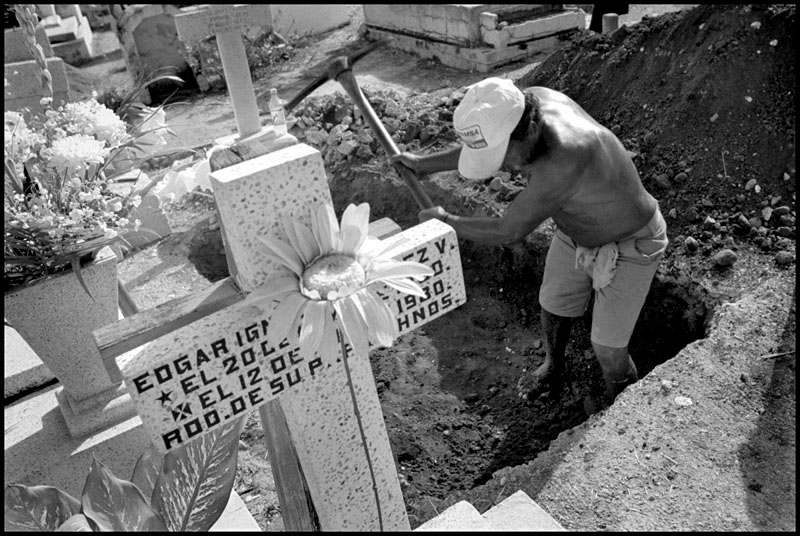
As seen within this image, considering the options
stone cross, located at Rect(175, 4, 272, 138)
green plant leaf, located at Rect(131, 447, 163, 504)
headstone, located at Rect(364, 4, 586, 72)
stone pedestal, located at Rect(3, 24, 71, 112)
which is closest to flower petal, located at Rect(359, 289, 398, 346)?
green plant leaf, located at Rect(131, 447, 163, 504)

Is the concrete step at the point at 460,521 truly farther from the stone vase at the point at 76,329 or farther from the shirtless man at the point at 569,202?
the stone vase at the point at 76,329

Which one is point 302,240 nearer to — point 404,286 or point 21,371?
point 404,286

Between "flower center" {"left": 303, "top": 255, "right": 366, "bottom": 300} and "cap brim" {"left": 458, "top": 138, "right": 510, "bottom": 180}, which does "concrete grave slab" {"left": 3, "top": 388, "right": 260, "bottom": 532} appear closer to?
"flower center" {"left": 303, "top": 255, "right": 366, "bottom": 300}

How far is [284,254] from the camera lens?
1.69 metres

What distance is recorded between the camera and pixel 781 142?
4750mm

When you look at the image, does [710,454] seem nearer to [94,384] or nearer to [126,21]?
Answer: [94,384]

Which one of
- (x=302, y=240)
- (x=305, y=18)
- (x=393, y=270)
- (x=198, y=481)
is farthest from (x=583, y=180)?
(x=305, y=18)

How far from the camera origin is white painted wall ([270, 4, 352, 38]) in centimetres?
1325

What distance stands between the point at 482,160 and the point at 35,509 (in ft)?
6.78

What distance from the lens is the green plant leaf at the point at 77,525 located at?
5.03 feet

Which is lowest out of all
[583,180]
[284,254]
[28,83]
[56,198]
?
[28,83]

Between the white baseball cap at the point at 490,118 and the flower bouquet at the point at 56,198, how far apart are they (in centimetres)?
152

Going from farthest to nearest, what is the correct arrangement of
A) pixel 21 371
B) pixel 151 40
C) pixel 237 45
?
pixel 151 40, pixel 237 45, pixel 21 371

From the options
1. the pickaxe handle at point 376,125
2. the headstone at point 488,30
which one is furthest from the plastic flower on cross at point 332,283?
the headstone at point 488,30
